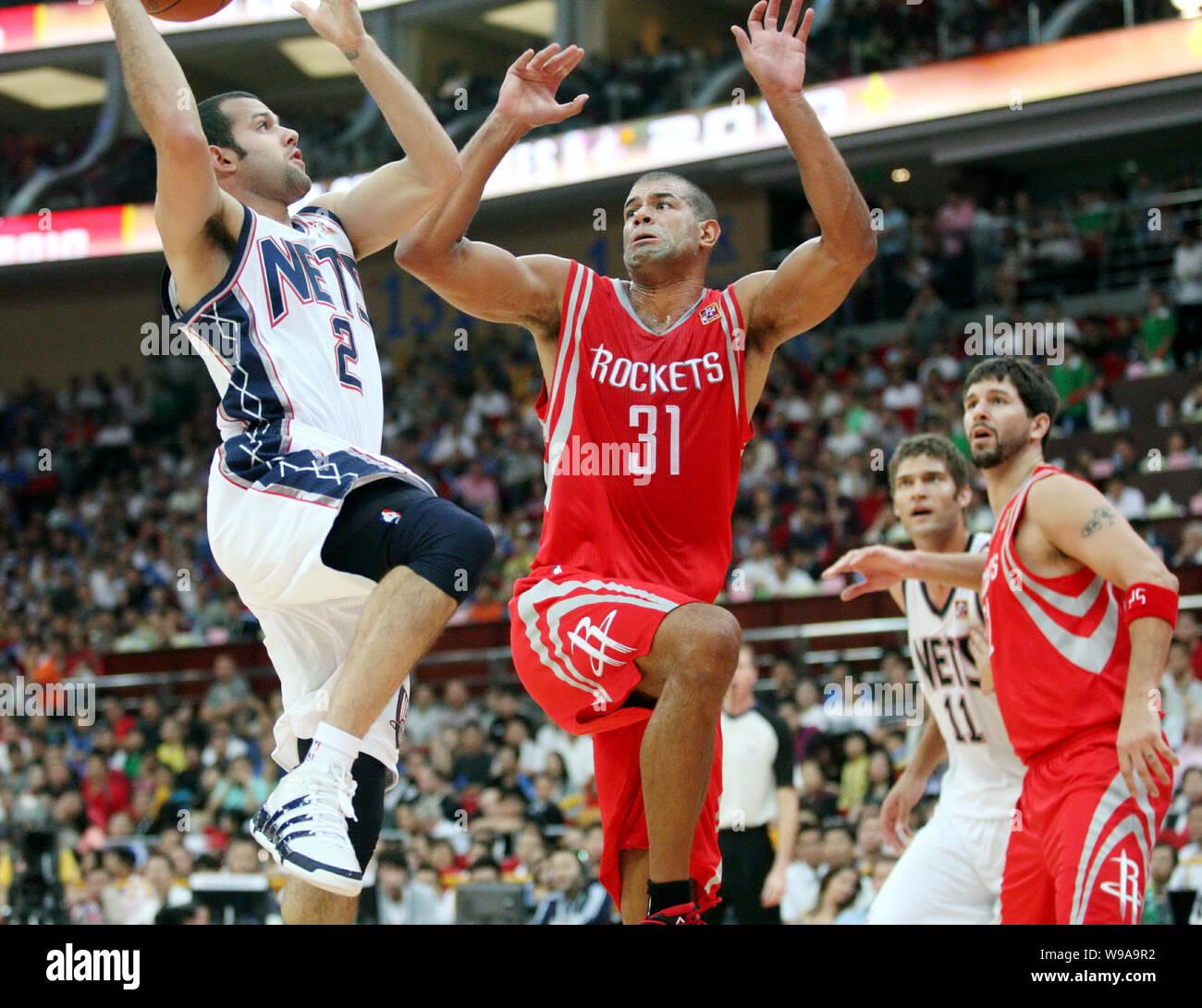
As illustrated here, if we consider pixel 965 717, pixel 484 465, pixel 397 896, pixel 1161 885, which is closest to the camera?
pixel 965 717

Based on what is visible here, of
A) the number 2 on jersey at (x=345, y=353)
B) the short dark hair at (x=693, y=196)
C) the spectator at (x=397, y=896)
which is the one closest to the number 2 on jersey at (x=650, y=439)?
the short dark hair at (x=693, y=196)

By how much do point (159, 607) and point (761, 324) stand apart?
47.1 feet

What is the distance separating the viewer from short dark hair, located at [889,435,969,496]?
6355mm

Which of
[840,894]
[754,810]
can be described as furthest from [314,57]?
[840,894]

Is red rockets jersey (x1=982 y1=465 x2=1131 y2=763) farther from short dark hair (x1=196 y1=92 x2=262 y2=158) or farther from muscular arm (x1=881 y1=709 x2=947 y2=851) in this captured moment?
short dark hair (x1=196 y1=92 x2=262 y2=158)

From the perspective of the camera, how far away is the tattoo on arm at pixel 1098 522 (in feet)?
15.6

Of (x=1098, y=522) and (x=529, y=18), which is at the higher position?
(x=529, y=18)

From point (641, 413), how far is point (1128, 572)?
1626 mm

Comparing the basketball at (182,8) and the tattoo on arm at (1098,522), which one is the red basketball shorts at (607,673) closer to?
the tattoo on arm at (1098,522)

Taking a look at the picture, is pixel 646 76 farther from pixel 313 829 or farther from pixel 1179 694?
pixel 313 829

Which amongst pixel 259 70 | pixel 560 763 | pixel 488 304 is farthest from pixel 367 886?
pixel 259 70

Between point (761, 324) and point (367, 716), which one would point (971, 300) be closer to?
point (761, 324)

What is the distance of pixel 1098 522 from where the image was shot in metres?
4.75
